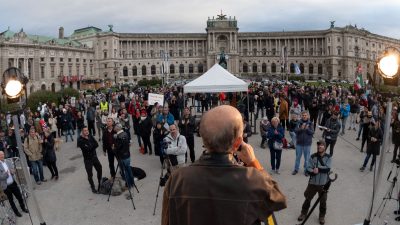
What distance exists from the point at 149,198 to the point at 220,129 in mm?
8011

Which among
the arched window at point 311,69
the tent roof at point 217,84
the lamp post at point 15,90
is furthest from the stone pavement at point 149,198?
the arched window at point 311,69

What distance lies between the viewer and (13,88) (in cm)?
564

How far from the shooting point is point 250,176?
2414 mm

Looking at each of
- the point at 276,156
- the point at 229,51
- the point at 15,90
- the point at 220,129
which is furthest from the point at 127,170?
the point at 229,51

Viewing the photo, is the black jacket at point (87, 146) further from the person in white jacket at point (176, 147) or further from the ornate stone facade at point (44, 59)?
the ornate stone facade at point (44, 59)

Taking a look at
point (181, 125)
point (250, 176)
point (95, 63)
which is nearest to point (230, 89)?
point (181, 125)

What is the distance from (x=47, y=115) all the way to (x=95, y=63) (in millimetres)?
85220

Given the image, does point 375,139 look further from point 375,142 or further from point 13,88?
point 13,88

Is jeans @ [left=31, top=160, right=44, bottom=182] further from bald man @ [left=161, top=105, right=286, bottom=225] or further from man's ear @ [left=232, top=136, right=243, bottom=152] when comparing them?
man's ear @ [left=232, top=136, right=243, bottom=152]

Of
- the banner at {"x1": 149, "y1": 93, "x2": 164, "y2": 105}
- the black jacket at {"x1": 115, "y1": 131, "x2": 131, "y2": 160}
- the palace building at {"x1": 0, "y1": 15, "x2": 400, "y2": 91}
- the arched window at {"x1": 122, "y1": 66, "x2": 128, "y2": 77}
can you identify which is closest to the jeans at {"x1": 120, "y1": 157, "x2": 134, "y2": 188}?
the black jacket at {"x1": 115, "y1": 131, "x2": 131, "y2": 160}

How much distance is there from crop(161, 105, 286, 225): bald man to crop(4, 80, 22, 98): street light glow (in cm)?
403

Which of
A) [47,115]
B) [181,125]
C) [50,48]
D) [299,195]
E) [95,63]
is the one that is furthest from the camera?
[95,63]

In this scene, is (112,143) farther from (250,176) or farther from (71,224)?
(250,176)

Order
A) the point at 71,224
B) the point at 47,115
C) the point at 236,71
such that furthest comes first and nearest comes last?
the point at 236,71 → the point at 47,115 → the point at 71,224
